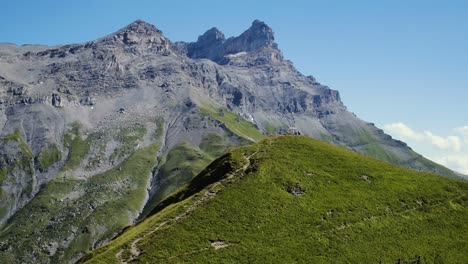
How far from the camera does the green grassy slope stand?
269 feet

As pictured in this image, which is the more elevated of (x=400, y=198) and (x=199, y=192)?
(x=400, y=198)

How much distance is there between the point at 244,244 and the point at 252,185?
19988mm

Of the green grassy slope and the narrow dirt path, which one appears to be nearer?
the narrow dirt path

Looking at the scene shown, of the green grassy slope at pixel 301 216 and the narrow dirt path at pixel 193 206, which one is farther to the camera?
the green grassy slope at pixel 301 216

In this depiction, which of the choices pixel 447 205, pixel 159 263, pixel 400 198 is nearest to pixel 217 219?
pixel 159 263

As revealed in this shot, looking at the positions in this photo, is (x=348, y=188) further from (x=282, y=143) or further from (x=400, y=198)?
(x=282, y=143)

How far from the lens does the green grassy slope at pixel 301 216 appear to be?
82125mm

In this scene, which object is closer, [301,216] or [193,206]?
[301,216]

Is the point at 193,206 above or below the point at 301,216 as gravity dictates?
below

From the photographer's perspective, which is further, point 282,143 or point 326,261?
point 282,143

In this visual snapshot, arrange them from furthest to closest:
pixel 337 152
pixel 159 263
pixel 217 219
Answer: pixel 337 152 < pixel 217 219 < pixel 159 263

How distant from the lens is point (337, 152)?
4884 inches

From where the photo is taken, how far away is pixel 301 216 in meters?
92.9

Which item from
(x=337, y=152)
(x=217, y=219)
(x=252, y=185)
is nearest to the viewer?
(x=217, y=219)
